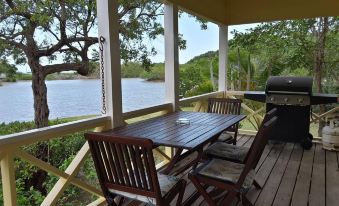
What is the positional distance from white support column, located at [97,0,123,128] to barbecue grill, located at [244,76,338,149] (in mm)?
2887

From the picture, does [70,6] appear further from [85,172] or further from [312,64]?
[312,64]

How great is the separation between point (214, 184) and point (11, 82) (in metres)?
3.39

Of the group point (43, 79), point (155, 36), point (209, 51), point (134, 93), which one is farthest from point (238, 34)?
point (43, 79)

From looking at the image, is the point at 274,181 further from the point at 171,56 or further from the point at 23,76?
the point at 23,76

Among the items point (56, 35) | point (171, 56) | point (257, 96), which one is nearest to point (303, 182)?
point (257, 96)

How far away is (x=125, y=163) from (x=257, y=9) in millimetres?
4838

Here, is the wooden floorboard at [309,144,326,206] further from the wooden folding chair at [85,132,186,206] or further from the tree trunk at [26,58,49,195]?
the tree trunk at [26,58,49,195]

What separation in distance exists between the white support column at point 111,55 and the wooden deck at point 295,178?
1.27m

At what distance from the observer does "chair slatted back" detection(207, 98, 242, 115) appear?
4.07 metres

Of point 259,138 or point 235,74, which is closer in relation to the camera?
point 259,138

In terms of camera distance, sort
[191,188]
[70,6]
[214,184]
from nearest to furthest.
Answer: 1. [214,184]
2. [191,188]
3. [70,6]

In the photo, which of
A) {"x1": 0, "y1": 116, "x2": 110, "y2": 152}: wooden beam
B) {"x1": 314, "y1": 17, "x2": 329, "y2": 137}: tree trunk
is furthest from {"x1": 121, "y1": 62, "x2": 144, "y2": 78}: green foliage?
{"x1": 314, "y1": 17, "x2": 329, "y2": 137}: tree trunk

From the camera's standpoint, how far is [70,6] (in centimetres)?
456

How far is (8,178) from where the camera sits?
198 centimetres
